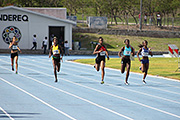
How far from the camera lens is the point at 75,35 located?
170ft

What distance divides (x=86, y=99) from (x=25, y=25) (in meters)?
33.0

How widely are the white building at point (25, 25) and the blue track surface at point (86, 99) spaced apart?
26.2 meters

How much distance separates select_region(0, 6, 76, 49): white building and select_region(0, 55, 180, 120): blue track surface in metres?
26.2

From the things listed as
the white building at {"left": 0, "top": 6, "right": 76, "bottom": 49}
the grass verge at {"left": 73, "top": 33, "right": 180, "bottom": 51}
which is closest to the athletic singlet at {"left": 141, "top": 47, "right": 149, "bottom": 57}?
the white building at {"left": 0, "top": 6, "right": 76, "bottom": 49}

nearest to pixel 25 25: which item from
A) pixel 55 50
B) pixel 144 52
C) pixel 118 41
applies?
pixel 118 41

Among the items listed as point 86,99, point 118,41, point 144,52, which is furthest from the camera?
point 118,41

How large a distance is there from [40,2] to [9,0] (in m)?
5.86

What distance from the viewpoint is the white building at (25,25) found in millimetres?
44625

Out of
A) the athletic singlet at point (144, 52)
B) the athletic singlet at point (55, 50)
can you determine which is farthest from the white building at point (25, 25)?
the athletic singlet at point (144, 52)

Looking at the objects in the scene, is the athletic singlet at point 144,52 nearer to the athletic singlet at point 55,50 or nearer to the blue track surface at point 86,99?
the blue track surface at point 86,99

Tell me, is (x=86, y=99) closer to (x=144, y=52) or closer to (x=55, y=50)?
(x=55, y=50)

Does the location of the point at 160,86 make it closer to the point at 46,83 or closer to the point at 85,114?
the point at 46,83

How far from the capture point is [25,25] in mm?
45000

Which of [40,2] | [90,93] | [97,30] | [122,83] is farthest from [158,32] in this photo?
[90,93]
